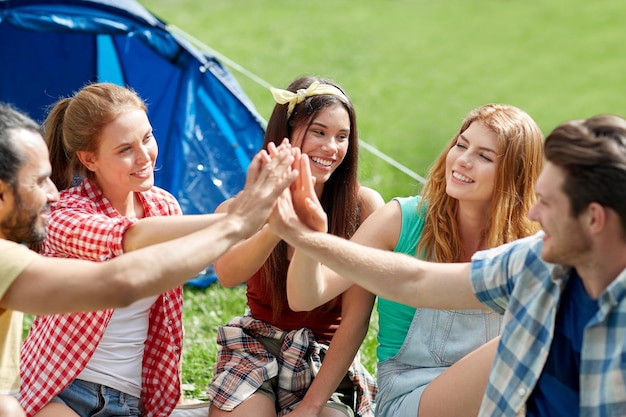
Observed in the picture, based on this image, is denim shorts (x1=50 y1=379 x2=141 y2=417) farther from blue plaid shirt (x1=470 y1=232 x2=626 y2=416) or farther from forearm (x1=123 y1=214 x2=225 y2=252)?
blue plaid shirt (x1=470 y1=232 x2=626 y2=416)

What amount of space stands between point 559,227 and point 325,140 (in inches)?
44.8

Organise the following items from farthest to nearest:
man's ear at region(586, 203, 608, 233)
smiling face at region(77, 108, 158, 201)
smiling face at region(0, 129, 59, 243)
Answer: smiling face at region(77, 108, 158, 201) < smiling face at region(0, 129, 59, 243) < man's ear at region(586, 203, 608, 233)

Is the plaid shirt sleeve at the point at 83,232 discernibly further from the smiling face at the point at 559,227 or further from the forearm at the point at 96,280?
the smiling face at the point at 559,227

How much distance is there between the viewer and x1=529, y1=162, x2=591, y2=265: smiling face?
2.18m

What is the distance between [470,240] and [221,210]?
2.52 ft

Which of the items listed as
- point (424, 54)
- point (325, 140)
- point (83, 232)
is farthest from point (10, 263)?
point (424, 54)

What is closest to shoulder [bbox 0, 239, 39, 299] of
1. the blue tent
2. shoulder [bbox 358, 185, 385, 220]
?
shoulder [bbox 358, 185, 385, 220]

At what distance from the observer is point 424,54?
1097 centimetres

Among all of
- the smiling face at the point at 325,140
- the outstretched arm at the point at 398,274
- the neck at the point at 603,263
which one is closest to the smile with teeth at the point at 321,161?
the smiling face at the point at 325,140

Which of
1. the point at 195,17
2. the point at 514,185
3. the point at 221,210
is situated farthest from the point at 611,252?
the point at 195,17

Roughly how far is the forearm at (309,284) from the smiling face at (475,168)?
446 millimetres

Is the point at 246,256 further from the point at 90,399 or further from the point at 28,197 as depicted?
the point at 28,197

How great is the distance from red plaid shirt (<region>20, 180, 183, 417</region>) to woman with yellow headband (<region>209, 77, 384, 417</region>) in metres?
0.17

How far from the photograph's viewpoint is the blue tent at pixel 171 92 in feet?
14.9
